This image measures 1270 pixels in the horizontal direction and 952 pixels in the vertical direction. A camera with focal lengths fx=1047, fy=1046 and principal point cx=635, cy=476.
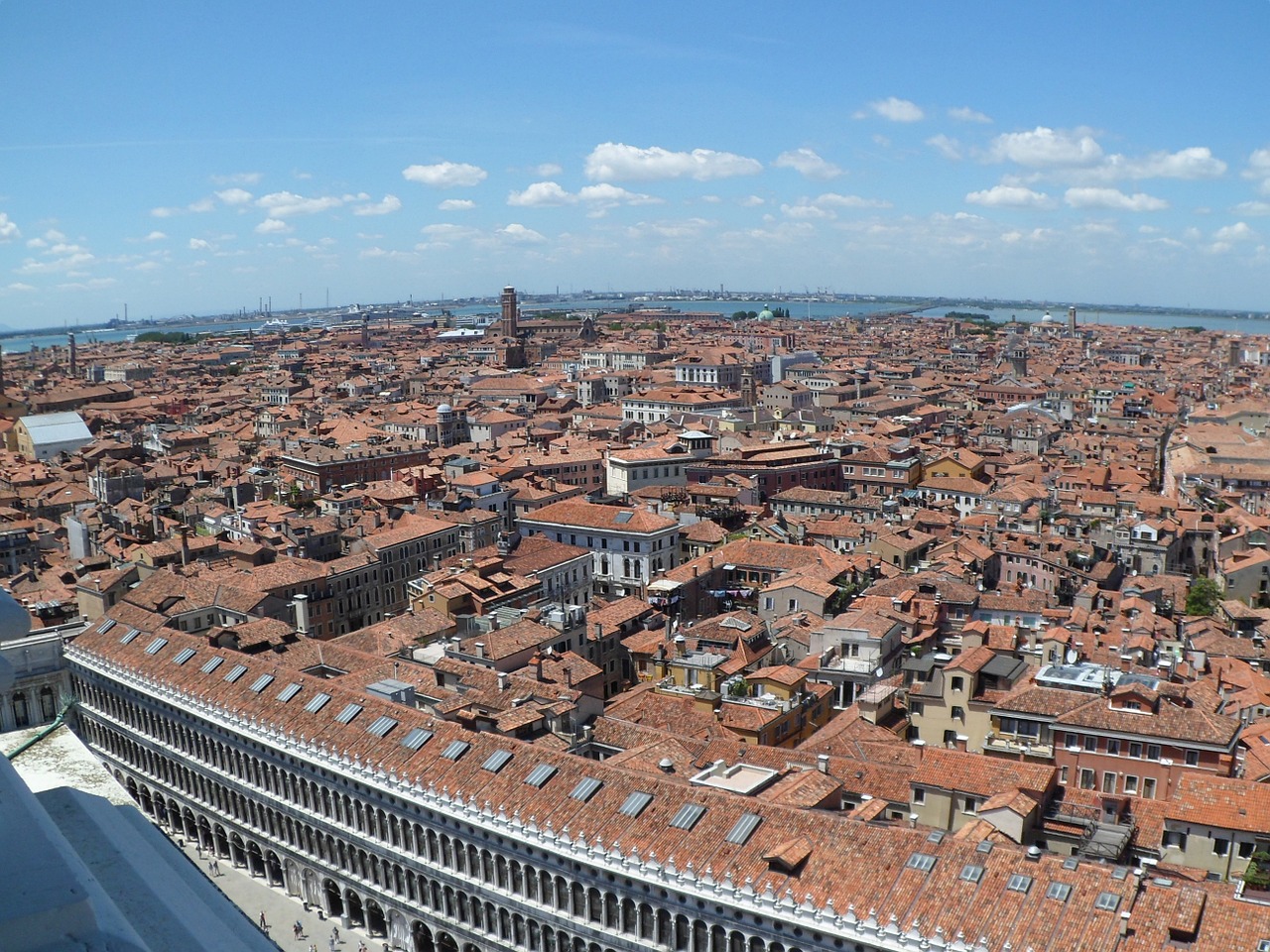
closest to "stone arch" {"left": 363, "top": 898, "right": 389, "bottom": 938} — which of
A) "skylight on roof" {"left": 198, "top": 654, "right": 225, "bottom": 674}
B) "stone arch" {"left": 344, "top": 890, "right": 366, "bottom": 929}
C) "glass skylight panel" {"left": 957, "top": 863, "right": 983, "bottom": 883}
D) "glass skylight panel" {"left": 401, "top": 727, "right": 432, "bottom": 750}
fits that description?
"stone arch" {"left": 344, "top": 890, "right": 366, "bottom": 929}

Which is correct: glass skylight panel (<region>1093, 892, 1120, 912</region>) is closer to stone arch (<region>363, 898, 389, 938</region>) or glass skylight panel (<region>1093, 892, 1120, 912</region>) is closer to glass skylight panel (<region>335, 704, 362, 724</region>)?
stone arch (<region>363, 898, 389, 938</region>)

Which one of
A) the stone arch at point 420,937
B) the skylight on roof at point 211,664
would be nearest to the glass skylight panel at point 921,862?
the stone arch at point 420,937

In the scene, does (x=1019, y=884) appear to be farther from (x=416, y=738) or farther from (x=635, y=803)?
(x=416, y=738)

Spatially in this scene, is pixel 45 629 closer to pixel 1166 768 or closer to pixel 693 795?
pixel 693 795

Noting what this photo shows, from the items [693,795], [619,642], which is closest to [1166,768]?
[693,795]

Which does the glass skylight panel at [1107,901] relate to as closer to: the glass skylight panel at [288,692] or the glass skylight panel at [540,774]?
the glass skylight panel at [540,774]
